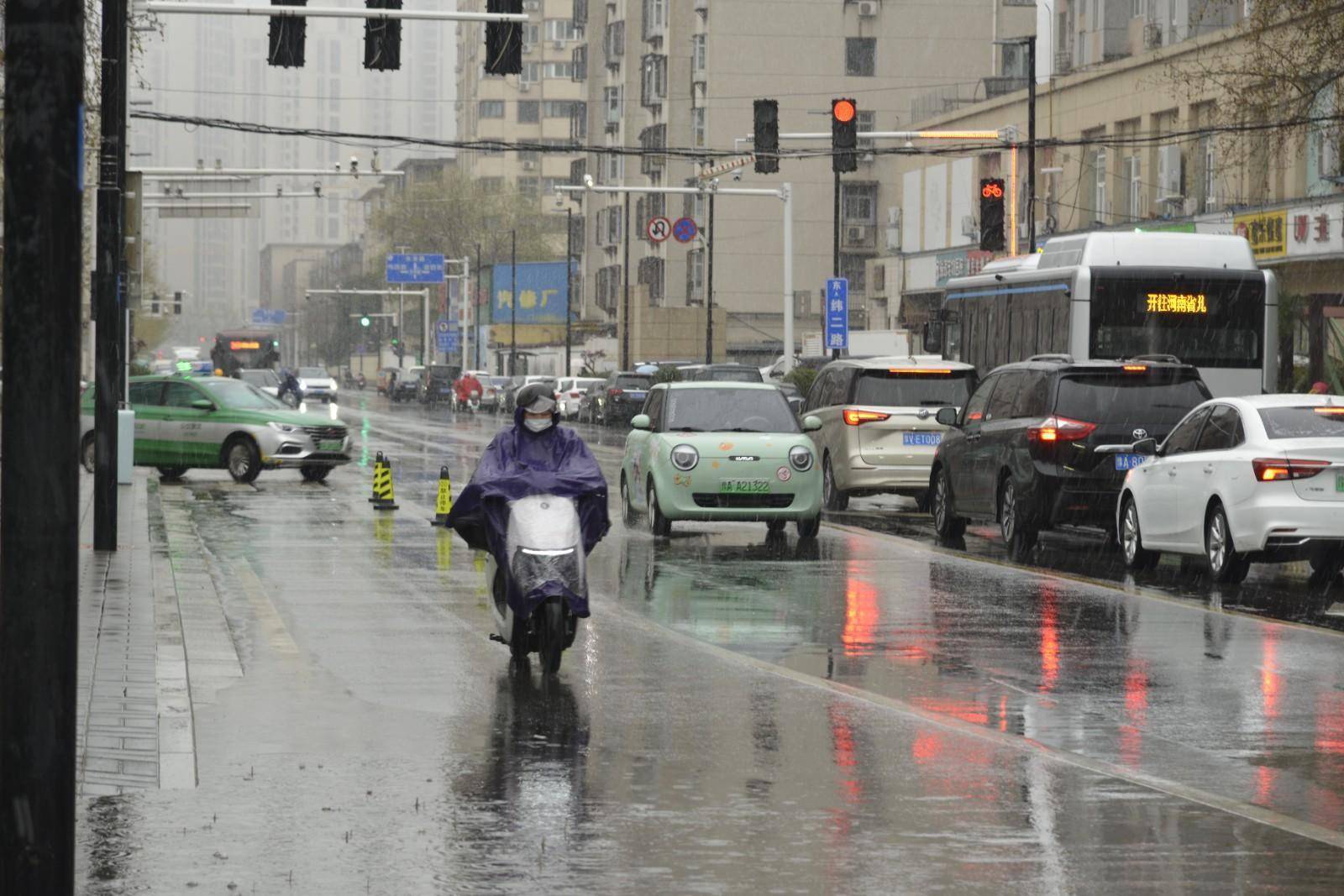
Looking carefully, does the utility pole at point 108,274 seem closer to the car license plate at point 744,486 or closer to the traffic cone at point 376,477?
the car license plate at point 744,486

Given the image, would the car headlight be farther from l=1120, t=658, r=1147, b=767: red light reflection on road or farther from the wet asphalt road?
l=1120, t=658, r=1147, b=767: red light reflection on road

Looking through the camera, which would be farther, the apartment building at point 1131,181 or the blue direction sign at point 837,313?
the blue direction sign at point 837,313

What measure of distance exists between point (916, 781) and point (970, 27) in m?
95.0

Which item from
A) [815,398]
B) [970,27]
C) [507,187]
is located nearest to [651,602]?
[815,398]

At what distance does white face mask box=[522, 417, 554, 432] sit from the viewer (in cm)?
1230

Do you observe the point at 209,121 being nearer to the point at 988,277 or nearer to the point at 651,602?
the point at 988,277

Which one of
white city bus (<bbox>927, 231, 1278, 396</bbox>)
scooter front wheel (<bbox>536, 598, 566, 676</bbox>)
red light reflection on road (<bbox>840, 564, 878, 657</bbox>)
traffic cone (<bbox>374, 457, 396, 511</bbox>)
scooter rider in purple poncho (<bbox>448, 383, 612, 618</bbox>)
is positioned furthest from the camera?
white city bus (<bbox>927, 231, 1278, 396</bbox>)

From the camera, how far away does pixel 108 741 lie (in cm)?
940

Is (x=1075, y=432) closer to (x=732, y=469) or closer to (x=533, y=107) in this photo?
(x=732, y=469)

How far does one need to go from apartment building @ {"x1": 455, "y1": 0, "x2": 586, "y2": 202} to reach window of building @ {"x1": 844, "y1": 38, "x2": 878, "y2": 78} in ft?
195

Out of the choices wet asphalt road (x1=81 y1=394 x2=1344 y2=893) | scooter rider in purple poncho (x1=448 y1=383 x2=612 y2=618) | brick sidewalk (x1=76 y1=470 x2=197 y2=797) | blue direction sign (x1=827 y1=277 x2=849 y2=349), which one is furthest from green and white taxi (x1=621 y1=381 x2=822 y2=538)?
blue direction sign (x1=827 y1=277 x2=849 y2=349)

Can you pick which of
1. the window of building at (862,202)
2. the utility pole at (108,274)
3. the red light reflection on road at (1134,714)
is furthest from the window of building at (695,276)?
the red light reflection on road at (1134,714)

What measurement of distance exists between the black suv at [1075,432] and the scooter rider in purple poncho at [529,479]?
9.06 metres

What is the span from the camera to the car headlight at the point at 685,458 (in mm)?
21719
